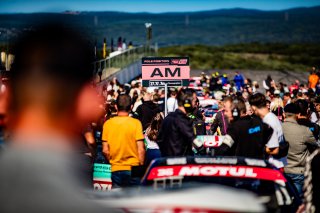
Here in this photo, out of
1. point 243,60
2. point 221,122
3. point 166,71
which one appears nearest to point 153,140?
point 221,122

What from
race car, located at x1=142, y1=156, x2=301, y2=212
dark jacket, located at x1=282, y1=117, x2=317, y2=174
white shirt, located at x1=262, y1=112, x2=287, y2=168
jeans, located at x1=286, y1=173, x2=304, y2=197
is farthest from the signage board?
race car, located at x1=142, y1=156, x2=301, y2=212

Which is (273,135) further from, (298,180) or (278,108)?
(278,108)

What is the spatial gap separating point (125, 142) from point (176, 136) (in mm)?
911

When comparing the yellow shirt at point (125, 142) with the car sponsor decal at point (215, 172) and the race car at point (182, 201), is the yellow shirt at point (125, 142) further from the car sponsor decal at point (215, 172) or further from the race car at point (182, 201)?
the race car at point (182, 201)

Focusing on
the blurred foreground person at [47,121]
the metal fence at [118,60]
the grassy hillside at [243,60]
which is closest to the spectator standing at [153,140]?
the blurred foreground person at [47,121]

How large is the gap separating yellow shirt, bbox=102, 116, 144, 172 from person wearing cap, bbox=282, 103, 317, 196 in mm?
2083

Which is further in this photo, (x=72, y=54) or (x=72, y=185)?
(x=72, y=54)

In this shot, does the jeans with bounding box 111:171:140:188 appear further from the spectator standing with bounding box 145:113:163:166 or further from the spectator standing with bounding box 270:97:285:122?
the spectator standing with bounding box 270:97:285:122

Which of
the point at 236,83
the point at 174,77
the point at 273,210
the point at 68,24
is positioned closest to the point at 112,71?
the point at 236,83

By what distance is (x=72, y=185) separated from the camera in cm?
181

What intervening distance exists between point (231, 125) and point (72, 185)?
19.4 ft

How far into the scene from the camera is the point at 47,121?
1.97 meters

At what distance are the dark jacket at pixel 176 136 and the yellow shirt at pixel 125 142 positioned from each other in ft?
2.40

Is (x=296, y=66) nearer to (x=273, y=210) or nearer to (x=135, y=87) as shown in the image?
(x=135, y=87)
